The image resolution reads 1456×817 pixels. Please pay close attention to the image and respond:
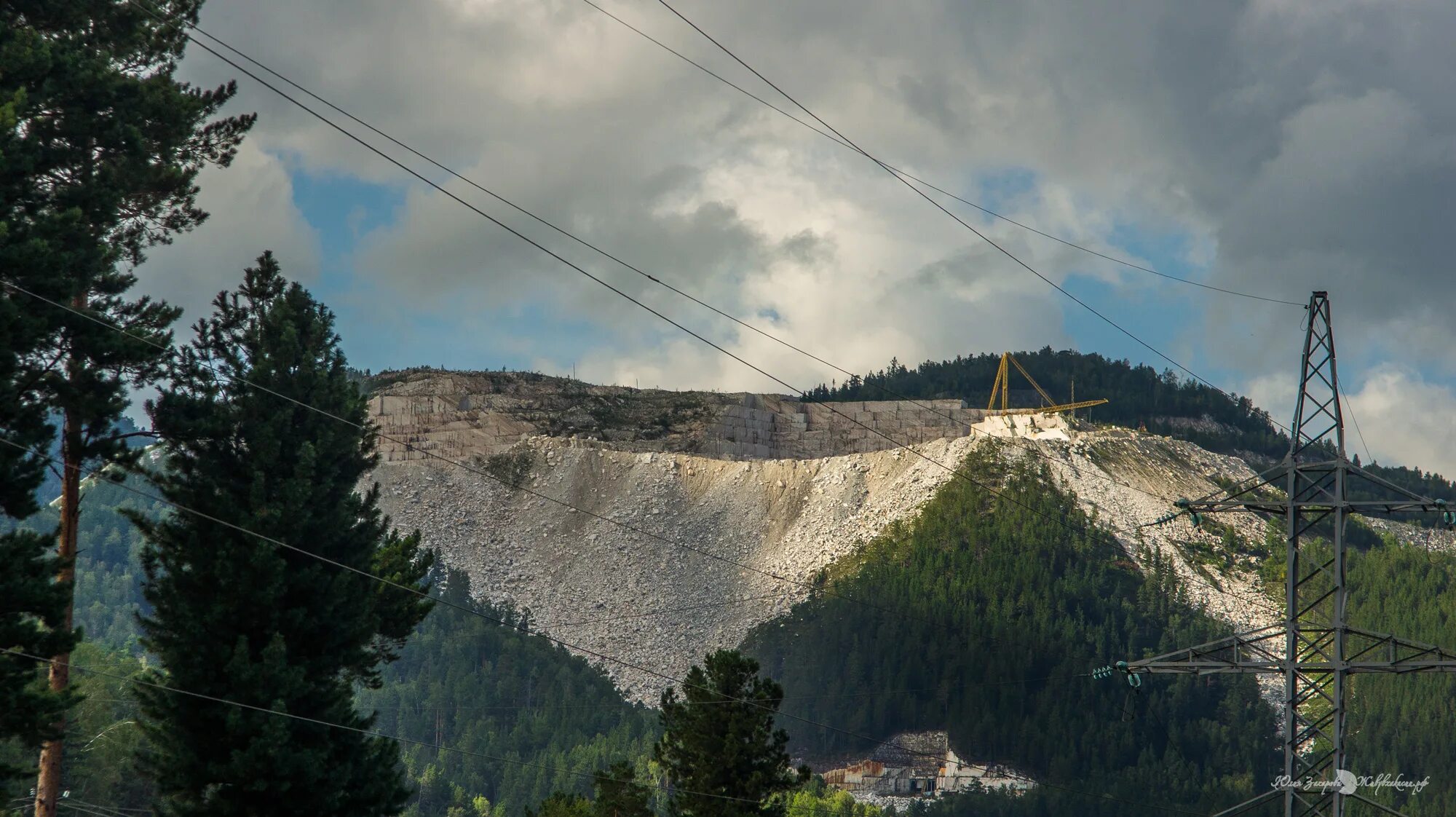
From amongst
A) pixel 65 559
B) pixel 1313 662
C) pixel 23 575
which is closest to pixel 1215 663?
pixel 1313 662

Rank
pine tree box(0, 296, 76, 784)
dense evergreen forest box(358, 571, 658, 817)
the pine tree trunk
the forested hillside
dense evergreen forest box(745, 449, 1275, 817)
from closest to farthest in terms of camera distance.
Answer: pine tree box(0, 296, 76, 784) < the pine tree trunk < dense evergreen forest box(358, 571, 658, 817) < the forested hillside < dense evergreen forest box(745, 449, 1275, 817)

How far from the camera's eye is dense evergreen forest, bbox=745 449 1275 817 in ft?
454

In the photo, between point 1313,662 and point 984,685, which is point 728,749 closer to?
point 1313,662

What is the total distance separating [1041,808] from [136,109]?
363 feet

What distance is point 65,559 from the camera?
32.4 metres

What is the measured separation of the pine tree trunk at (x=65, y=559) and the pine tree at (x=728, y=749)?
742 inches

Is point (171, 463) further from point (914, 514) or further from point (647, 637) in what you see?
point (914, 514)

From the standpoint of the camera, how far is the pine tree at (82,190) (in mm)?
30844

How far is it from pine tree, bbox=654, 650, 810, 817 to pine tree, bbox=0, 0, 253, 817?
63.4ft

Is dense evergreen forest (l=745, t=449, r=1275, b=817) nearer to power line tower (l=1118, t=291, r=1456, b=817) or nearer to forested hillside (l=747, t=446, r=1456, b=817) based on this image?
forested hillside (l=747, t=446, r=1456, b=817)

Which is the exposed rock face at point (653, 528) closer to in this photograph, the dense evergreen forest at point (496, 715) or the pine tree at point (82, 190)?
the dense evergreen forest at point (496, 715)

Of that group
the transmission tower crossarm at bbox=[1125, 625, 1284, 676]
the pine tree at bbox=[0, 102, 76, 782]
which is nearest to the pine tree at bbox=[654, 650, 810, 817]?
the transmission tower crossarm at bbox=[1125, 625, 1284, 676]

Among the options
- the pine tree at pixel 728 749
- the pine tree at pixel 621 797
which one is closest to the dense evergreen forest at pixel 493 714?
the pine tree at pixel 621 797

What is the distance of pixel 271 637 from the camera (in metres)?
35.0
